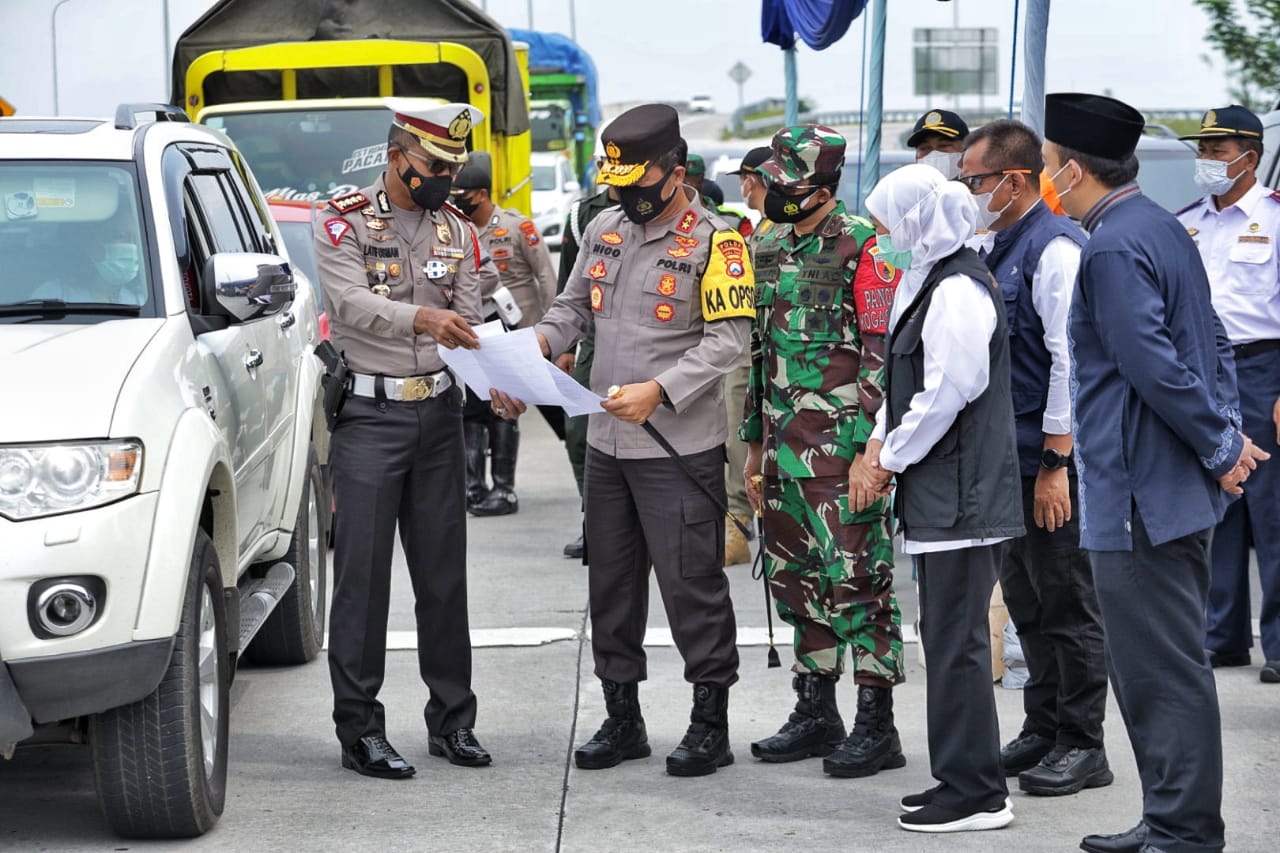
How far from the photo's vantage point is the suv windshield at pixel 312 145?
1344cm

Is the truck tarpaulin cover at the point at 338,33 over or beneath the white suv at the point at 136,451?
over

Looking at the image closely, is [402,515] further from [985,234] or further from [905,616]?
[905,616]

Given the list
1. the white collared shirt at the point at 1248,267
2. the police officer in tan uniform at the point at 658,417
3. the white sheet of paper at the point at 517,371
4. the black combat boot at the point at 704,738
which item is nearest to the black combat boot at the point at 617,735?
the police officer in tan uniform at the point at 658,417

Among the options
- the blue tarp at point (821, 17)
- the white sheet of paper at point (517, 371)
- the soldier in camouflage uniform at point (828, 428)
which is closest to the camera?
the white sheet of paper at point (517, 371)

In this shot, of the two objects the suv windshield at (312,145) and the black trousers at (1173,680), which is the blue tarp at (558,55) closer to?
the suv windshield at (312,145)

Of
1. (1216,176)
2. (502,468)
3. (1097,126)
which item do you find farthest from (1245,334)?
(502,468)

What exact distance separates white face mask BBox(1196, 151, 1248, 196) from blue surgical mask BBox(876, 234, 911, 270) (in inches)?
105

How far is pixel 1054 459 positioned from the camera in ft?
17.1

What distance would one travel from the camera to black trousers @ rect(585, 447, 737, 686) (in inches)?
212

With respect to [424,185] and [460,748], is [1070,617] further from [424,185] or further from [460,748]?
[424,185]

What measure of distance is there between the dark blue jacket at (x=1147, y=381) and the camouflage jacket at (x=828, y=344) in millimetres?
1016

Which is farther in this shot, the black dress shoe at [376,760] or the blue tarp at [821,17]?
the blue tarp at [821,17]

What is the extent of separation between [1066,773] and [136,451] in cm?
281

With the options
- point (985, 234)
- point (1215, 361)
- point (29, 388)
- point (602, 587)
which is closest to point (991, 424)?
point (1215, 361)
